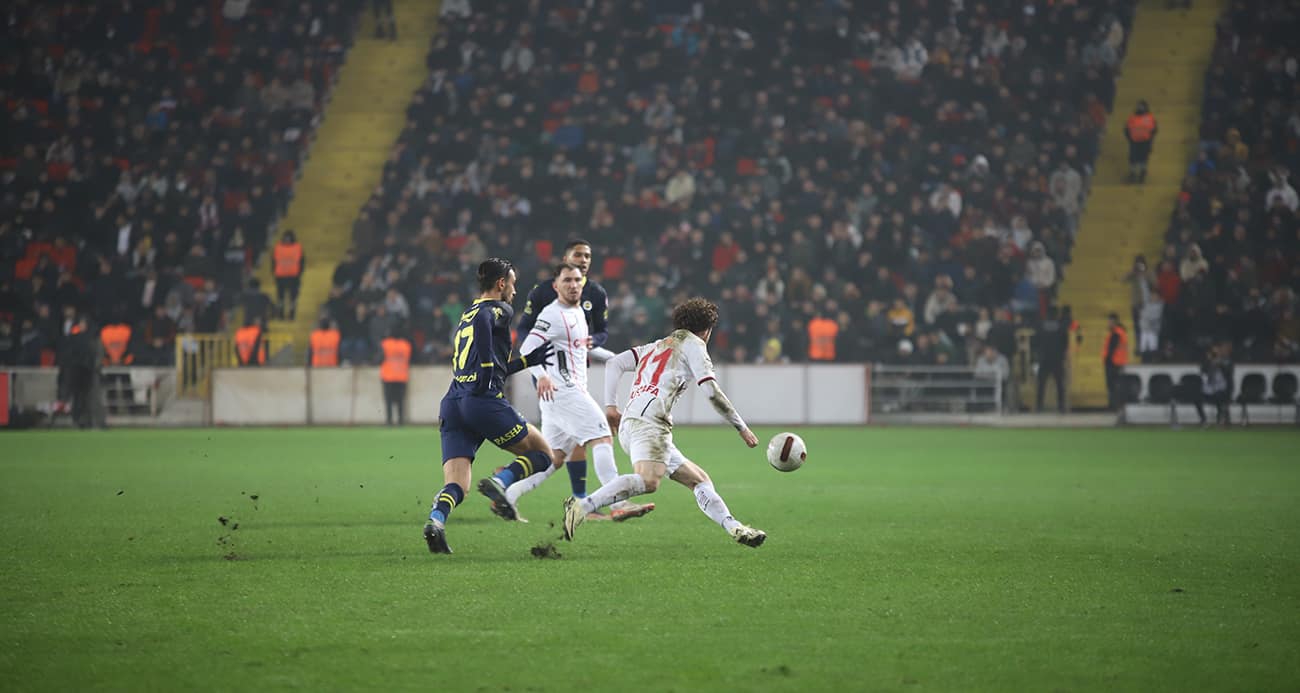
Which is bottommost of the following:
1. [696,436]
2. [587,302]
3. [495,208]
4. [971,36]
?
[696,436]

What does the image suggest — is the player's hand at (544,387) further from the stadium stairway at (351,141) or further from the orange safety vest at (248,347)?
the stadium stairway at (351,141)

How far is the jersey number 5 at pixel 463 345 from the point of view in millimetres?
10148

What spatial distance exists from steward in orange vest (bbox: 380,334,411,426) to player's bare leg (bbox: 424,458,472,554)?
1830 centimetres

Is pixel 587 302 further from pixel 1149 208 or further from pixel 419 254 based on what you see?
pixel 1149 208

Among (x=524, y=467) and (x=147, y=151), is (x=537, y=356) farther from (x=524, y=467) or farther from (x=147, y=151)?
(x=147, y=151)

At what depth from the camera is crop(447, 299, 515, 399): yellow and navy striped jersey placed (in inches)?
396

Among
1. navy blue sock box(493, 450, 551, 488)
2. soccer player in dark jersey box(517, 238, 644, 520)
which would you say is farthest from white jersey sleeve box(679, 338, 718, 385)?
soccer player in dark jersey box(517, 238, 644, 520)

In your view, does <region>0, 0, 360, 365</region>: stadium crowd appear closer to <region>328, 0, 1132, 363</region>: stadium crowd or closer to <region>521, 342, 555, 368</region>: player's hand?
<region>328, 0, 1132, 363</region>: stadium crowd

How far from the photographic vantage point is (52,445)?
74.9 ft

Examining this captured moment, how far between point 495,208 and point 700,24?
7.25m

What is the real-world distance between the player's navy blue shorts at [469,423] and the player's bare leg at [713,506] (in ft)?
4.12

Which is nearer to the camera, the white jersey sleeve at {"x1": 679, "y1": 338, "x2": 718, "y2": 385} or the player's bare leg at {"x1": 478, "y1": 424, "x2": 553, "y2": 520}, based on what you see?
the white jersey sleeve at {"x1": 679, "y1": 338, "x2": 718, "y2": 385}

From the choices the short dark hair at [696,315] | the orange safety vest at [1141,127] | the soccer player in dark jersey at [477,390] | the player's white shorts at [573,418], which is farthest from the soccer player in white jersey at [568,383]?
the orange safety vest at [1141,127]

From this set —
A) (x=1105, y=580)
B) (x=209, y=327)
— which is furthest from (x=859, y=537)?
(x=209, y=327)
